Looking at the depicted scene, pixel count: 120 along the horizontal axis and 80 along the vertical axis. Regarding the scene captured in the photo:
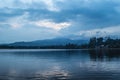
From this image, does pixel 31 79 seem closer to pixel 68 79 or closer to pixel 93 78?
pixel 68 79

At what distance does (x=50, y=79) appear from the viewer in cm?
3553

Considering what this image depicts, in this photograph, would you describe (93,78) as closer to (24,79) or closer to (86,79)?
(86,79)

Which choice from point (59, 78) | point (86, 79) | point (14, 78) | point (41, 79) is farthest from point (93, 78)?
point (14, 78)

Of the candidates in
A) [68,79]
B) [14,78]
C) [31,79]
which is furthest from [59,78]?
[14,78]

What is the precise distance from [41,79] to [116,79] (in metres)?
9.01

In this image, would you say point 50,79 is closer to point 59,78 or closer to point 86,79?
point 59,78

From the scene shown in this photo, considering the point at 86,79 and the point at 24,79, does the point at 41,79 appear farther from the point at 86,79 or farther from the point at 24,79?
the point at 86,79

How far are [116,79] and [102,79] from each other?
5.53ft

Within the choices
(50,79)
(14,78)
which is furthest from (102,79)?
(14,78)

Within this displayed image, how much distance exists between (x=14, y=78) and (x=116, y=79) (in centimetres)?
1266

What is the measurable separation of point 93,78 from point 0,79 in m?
11.5

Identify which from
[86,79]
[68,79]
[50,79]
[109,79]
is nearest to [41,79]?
[50,79]

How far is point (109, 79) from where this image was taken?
115 feet

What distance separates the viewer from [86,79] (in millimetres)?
35625
